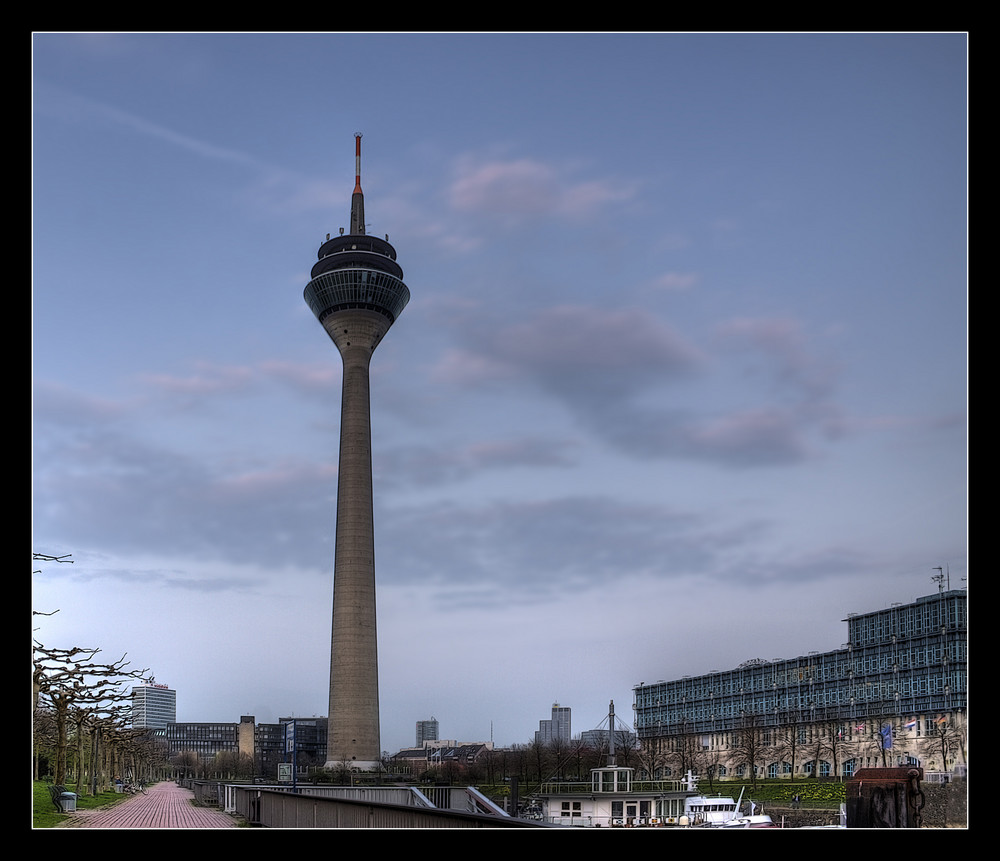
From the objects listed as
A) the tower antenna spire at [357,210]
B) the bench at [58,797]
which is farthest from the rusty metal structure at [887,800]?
the tower antenna spire at [357,210]

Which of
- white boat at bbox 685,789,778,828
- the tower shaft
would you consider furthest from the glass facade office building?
the tower shaft

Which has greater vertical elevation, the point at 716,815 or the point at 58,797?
the point at 58,797

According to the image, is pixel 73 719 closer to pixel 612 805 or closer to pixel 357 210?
pixel 612 805

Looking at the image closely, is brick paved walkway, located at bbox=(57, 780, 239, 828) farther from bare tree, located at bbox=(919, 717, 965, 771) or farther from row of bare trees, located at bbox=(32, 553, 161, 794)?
bare tree, located at bbox=(919, 717, 965, 771)

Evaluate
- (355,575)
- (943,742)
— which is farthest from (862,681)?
(355,575)

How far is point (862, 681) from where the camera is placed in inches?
5123

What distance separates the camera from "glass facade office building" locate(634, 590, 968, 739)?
117m
